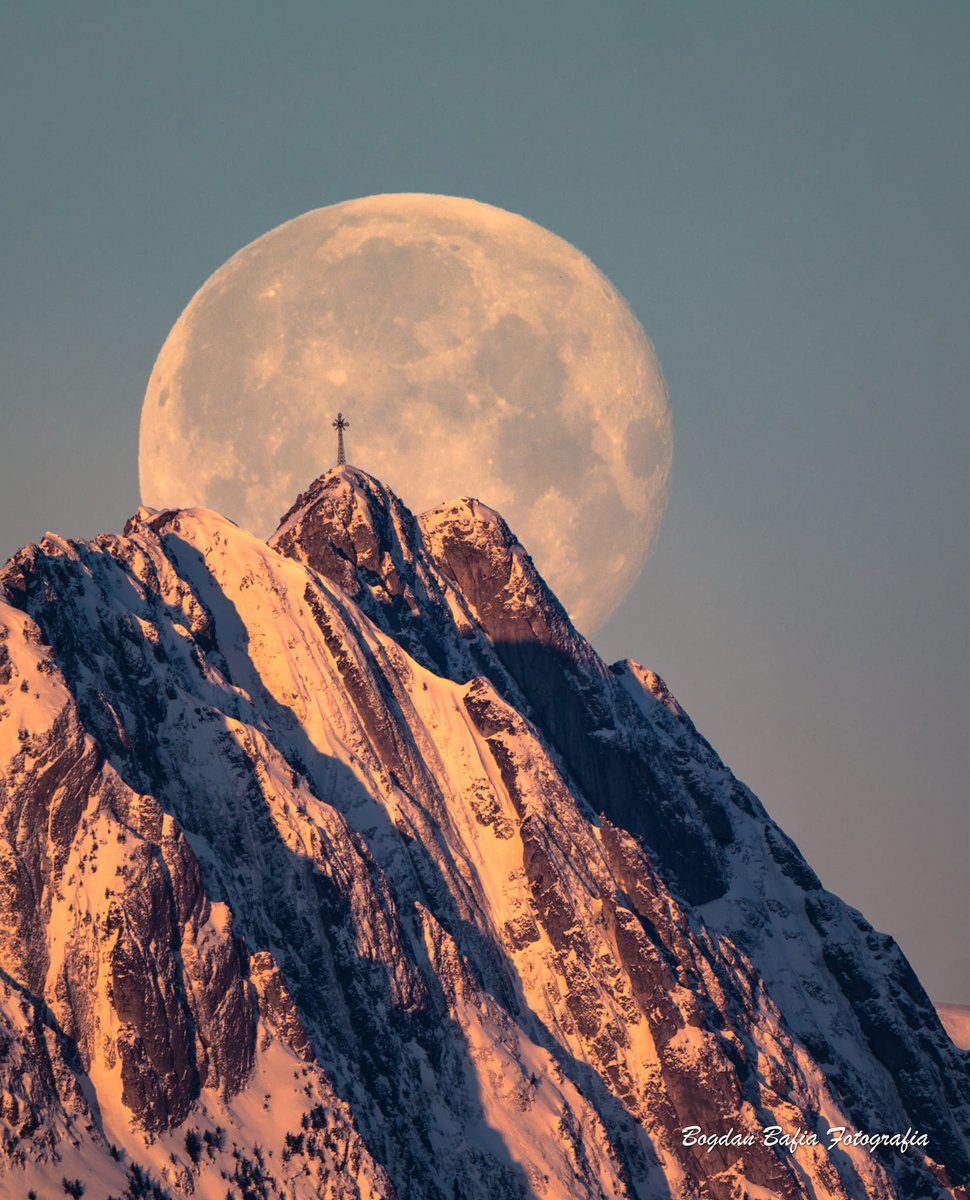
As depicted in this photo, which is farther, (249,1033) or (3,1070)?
(249,1033)

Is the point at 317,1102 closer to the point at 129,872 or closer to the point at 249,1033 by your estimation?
the point at 249,1033

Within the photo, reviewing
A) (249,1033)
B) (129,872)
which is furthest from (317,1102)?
(129,872)

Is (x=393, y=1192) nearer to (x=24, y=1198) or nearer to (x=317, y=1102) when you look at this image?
(x=317, y=1102)

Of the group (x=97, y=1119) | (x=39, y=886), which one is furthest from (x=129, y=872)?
(x=97, y=1119)

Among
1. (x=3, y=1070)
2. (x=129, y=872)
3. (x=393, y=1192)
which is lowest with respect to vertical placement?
(x=393, y=1192)

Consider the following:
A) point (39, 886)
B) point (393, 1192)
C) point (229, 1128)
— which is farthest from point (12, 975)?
point (393, 1192)

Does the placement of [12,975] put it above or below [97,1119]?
above

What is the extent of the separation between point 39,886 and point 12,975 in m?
7.35

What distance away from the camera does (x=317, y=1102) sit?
198 meters

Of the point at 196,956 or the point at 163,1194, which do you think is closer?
the point at 163,1194

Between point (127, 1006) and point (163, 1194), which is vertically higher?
point (127, 1006)

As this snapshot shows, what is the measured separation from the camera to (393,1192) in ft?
647

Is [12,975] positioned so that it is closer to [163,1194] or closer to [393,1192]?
[163,1194]

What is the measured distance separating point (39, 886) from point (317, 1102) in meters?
26.9
